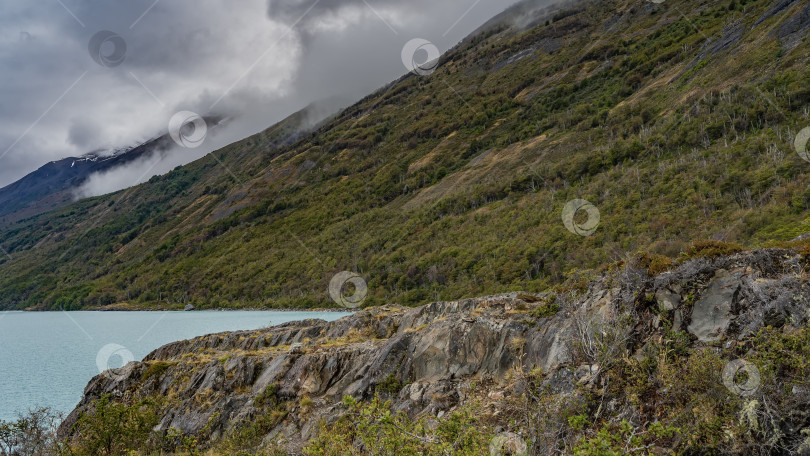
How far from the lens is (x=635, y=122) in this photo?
98938 mm

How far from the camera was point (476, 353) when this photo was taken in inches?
515

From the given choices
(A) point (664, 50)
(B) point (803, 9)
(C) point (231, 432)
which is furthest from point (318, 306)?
(A) point (664, 50)

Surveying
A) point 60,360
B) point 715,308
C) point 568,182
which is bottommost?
point 715,308

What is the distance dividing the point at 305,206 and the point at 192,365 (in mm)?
174133

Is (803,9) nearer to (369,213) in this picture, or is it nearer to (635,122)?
(635,122)

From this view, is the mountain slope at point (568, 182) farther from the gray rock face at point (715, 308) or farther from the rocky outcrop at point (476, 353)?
the gray rock face at point (715, 308)

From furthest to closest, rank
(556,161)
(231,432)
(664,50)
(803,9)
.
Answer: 1. (664,50)
2. (556,161)
3. (803,9)
4. (231,432)

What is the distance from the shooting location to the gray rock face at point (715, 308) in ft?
26.0

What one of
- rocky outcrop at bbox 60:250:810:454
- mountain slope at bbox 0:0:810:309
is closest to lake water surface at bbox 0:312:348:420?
rocky outcrop at bbox 60:250:810:454

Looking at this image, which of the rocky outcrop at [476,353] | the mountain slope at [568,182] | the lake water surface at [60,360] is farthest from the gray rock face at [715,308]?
the lake water surface at [60,360]

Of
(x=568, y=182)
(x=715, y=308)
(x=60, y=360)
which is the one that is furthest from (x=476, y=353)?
(x=568, y=182)

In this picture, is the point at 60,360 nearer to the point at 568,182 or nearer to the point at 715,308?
the point at 715,308

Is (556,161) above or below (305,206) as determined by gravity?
below

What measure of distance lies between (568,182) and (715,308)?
311 ft
